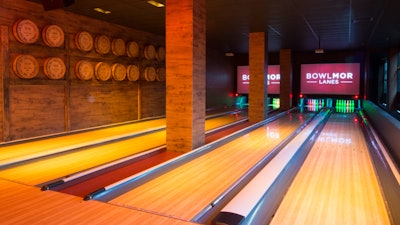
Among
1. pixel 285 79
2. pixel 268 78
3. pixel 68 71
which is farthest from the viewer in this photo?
pixel 268 78

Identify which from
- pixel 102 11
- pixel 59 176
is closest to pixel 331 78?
pixel 102 11

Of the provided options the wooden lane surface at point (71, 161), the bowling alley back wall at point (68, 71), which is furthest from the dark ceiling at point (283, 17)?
the wooden lane surface at point (71, 161)

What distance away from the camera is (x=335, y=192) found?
13.5ft

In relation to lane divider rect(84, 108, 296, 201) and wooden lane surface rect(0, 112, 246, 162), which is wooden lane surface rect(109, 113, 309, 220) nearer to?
lane divider rect(84, 108, 296, 201)

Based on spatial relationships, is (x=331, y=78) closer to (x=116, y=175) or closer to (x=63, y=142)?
(x=63, y=142)

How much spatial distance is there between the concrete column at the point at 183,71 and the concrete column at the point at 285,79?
10.7 m

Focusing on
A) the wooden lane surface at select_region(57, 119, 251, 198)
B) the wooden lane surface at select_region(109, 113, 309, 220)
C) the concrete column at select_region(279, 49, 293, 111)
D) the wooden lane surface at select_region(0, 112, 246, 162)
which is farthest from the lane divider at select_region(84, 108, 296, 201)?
the concrete column at select_region(279, 49, 293, 111)

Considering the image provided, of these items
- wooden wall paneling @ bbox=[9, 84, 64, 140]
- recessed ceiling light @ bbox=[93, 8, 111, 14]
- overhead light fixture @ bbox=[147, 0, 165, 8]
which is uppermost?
recessed ceiling light @ bbox=[93, 8, 111, 14]

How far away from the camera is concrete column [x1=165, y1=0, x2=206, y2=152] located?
630 centimetres

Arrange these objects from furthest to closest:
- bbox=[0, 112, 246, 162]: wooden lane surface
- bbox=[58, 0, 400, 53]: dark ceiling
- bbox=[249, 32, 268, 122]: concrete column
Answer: bbox=[249, 32, 268, 122]: concrete column, bbox=[58, 0, 400, 53]: dark ceiling, bbox=[0, 112, 246, 162]: wooden lane surface

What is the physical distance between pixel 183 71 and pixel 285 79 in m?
11.4

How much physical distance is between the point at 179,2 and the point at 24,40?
141 inches

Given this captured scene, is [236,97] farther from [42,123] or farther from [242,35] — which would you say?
[42,123]

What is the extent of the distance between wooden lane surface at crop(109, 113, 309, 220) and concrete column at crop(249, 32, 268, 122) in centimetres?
444
